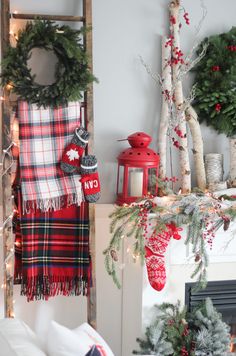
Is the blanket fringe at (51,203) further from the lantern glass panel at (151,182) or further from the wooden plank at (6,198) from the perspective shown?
the lantern glass panel at (151,182)

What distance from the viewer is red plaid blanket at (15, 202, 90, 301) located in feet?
→ 7.90

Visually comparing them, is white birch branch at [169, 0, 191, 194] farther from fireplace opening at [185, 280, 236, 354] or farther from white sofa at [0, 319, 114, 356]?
Answer: white sofa at [0, 319, 114, 356]

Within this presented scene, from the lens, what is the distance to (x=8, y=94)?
2.29 metres

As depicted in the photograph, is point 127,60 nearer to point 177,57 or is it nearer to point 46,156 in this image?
point 177,57

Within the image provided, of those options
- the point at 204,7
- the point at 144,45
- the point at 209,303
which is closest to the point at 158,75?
the point at 144,45

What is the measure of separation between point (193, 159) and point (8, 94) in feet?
3.59

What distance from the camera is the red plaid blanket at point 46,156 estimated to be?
90.7 inches

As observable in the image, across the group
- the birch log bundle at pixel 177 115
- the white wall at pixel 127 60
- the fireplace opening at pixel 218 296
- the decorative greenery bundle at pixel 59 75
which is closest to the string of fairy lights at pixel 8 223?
the decorative greenery bundle at pixel 59 75

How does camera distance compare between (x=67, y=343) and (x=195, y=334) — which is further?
(x=195, y=334)

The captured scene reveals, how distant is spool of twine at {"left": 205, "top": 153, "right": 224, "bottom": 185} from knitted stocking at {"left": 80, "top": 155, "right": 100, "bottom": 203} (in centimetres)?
67

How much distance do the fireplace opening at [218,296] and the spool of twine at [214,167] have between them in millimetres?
565

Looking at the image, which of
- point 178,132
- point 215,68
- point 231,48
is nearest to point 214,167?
point 178,132

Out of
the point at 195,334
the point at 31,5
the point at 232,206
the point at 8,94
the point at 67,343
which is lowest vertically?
the point at 195,334

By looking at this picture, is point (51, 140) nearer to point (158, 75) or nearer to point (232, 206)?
point (158, 75)
